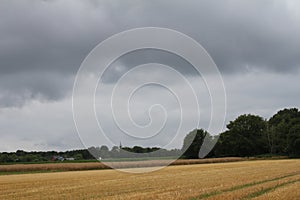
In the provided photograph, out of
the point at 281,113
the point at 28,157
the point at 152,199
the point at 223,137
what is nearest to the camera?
the point at 152,199

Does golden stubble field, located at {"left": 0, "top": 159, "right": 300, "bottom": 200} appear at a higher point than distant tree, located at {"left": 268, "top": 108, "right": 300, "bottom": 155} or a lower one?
lower

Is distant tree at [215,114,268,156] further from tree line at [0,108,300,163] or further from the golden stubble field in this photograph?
the golden stubble field

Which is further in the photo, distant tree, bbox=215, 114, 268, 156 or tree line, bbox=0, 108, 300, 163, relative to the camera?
distant tree, bbox=215, 114, 268, 156

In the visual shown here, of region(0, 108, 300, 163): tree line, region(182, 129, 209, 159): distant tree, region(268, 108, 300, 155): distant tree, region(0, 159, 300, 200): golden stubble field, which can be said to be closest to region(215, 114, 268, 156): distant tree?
region(0, 108, 300, 163): tree line

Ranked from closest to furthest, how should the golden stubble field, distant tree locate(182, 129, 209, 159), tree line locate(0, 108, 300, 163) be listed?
the golden stubble field
tree line locate(0, 108, 300, 163)
distant tree locate(182, 129, 209, 159)

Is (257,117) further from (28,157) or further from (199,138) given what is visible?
(28,157)

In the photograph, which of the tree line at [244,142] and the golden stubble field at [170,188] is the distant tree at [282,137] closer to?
the tree line at [244,142]

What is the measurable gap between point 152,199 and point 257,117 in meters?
119

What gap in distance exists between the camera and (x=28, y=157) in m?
117

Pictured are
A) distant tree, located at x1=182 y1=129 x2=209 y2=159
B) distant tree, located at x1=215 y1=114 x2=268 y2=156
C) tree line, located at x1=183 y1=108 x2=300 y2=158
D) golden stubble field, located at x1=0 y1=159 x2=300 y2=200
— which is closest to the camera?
golden stubble field, located at x1=0 y1=159 x2=300 y2=200

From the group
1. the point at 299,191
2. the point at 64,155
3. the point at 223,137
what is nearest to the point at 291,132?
the point at 223,137

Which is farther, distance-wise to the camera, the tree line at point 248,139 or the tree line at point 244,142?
the tree line at point 248,139

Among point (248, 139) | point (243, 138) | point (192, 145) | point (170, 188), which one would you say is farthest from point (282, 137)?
point (170, 188)

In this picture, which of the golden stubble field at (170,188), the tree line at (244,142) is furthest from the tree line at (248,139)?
the golden stubble field at (170,188)
